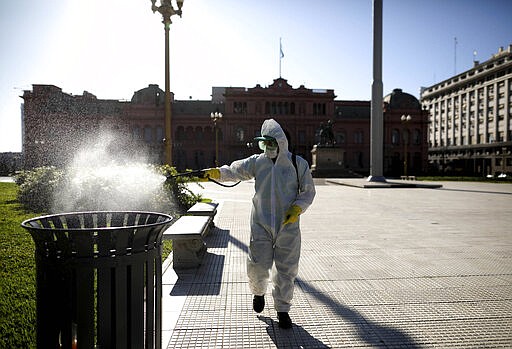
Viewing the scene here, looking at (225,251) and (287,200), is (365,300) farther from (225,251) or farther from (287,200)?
Answer: (225,251)

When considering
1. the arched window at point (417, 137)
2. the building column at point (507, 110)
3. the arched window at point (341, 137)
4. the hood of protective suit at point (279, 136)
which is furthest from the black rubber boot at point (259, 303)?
the arched window at point (417, 137)

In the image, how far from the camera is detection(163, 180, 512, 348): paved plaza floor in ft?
9.70

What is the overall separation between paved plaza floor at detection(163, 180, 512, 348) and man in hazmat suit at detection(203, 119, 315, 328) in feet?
1.09

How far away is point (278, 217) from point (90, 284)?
1.81 m

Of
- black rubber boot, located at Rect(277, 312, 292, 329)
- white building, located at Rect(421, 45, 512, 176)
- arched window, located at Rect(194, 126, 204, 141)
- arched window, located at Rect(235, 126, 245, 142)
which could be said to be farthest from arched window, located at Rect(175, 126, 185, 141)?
black rubber boot, located at Rect(277, 312, 292, 329)

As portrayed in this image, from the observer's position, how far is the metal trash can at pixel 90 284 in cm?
184

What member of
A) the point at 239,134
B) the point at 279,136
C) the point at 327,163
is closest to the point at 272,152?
the point at 279,136

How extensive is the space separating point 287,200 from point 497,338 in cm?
209

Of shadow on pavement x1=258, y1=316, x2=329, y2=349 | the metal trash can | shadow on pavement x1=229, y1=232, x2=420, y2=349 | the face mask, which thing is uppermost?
the face mask

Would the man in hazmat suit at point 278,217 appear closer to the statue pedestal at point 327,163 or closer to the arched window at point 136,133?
the statue pedestal at point 327,163

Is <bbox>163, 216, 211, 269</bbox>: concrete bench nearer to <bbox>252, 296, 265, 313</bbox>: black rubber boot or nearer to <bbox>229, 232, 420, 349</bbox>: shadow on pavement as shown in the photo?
<bbox>252, 296, 265, 313</bbox>: black rubber boot

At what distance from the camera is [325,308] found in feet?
11.6

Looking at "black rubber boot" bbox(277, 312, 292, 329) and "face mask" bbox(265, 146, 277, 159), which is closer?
"black rubber boot" bbox(277, 312, 292, 329)

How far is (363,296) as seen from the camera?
12.6 feet
